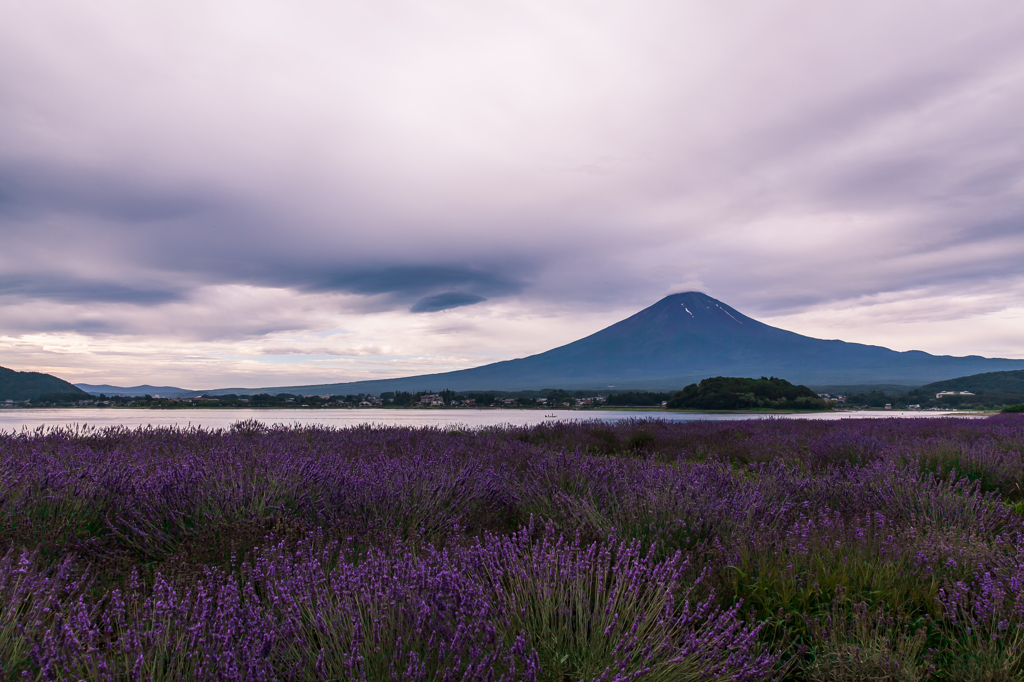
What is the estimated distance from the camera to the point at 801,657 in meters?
2.56

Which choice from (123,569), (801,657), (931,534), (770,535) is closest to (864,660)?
(801,657)

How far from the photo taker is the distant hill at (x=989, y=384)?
57.7 metres

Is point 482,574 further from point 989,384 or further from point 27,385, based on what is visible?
point 989,384

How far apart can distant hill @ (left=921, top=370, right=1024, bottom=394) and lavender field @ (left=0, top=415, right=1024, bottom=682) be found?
221 ft

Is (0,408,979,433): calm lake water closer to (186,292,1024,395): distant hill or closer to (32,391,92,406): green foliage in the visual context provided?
(32,391,92,406): green foliage

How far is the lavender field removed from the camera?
71.7 inches

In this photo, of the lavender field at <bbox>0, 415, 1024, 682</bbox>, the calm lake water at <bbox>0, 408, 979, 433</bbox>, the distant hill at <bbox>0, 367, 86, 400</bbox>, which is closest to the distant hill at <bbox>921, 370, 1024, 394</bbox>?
the calm lake water at <bbox>0, 408, 979, 433</bbox>

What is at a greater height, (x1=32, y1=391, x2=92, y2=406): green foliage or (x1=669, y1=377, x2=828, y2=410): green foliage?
(x1=32, y1=391, x2=92, y2=406): green foliage

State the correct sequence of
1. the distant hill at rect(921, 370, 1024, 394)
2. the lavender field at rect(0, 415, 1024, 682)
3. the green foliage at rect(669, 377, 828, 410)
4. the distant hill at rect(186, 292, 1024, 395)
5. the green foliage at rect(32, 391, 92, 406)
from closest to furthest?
the lavender field at rect(0, 415, 1024, 682) → the green foliage at rect(669, 377, 828, 410) → the green foliage at rect(32, 391, 92, 406) → the distant hill at rect(921, 370, 1024, 394) → the distant hill at rect(186, 292, 1024, 395)

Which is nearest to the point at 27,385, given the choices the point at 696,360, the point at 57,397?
the point at 57,397

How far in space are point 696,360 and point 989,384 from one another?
9807 cm

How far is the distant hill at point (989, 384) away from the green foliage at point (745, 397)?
22466 millimetres

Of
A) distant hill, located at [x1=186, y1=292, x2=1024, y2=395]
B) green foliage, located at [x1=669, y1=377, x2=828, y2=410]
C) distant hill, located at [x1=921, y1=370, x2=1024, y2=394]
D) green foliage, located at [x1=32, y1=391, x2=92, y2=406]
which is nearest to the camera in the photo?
green foliage, located at [x1=669, y1=377, x2=828, y2=410]

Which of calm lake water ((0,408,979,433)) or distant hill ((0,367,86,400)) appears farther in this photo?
distant hill ((0,367,86,400))
